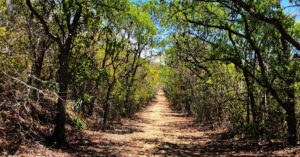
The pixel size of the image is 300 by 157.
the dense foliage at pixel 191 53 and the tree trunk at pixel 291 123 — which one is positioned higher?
the dense foliage at pixel 191 53

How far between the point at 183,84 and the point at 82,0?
1706 centimetres

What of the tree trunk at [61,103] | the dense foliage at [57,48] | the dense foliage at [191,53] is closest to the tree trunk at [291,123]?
the dense foliage at [191,53]

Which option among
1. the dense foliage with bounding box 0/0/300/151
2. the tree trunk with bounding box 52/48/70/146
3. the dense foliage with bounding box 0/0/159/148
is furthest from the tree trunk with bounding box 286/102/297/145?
the tree trunk with bounding box 52/48/70/146

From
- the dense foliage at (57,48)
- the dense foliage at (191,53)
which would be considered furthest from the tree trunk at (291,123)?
the dense foliage at (57,48)

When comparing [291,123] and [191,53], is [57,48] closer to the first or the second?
[191,53]

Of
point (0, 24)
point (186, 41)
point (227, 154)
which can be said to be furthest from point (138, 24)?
point (227, 154)

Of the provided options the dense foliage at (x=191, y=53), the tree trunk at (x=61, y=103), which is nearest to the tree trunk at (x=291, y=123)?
the dense foliage at (x=191, y=53)

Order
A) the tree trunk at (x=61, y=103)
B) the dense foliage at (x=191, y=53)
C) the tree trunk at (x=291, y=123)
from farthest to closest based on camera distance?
1. the tree trunk at (x=61, y=103)
2. the tree trunk at (x=291, y=123)
3. the dense foliage at (x=191, y=53)

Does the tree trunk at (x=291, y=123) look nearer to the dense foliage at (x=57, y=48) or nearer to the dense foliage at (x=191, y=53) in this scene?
the dense foliage at (x=191, y=53)

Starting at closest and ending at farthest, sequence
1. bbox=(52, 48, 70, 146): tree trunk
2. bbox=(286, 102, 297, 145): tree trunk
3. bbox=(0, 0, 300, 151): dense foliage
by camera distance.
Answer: bbox=(0, 0, 300, 151): dense foliage, bbox=(286, 102, 297, 145): tree trunk, bbox=(52, 48, 70, 146): tree trunk

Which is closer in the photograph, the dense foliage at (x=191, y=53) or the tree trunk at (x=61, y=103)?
the dense foliage at (x=191, y=53)

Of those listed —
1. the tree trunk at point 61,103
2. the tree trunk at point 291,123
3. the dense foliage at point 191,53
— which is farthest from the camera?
the tree trunk at point 61,103

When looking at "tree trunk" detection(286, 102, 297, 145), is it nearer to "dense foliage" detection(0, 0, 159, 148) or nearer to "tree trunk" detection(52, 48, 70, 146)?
"dense foliage" detection(0, 0, 159, 148)

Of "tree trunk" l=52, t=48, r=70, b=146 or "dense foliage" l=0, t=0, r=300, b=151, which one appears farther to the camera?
"tree trunk" l=52, t=48, r=70, b=146
